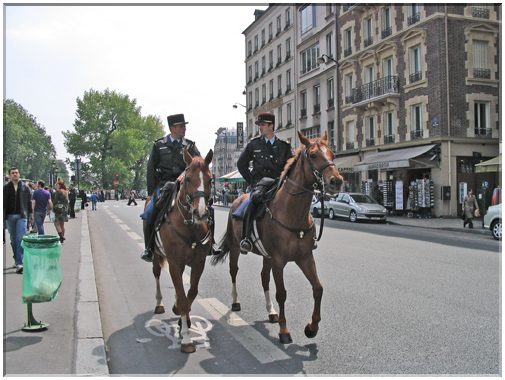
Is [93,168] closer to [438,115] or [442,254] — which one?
[438,115]

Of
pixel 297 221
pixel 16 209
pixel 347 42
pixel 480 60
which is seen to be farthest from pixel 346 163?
pixel 297 221

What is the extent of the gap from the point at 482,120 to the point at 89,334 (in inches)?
1021

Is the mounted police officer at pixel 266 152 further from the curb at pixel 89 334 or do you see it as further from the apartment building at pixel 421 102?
the apartment building at pixel 421 102

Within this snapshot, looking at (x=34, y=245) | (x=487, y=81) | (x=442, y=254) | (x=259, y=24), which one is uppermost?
(x=259, y=24)

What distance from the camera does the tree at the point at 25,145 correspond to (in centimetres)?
6213

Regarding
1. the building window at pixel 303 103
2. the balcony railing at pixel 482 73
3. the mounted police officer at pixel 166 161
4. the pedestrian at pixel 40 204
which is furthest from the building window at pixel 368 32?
the mounted police officer at pixel 166 161

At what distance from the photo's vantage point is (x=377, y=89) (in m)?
28.7

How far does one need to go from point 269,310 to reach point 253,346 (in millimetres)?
1006

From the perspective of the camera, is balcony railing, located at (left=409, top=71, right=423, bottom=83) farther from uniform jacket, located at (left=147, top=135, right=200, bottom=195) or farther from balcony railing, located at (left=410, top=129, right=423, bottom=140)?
uniform jacket, located at (left=147, top=135, right=200, bottom=195)

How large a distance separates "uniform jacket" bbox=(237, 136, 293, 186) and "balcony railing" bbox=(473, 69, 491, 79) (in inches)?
914

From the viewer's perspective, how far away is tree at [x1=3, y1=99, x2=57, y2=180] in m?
62.1

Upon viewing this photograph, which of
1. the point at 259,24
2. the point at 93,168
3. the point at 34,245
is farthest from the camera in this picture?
the point at 93,168

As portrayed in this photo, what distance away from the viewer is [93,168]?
62938 millimetres

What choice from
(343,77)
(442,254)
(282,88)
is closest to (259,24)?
(282,88)
